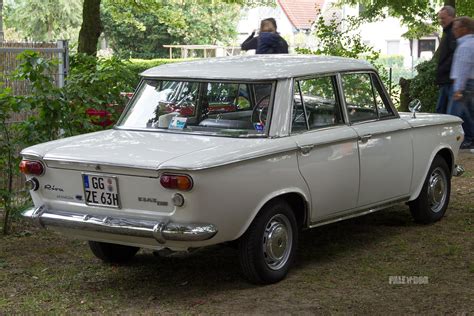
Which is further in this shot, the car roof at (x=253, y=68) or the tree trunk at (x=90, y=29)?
the tree trunk at (x=90, y=29)

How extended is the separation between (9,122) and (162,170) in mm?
3806

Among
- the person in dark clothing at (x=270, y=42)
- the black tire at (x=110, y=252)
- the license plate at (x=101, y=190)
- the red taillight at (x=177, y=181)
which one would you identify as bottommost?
the black tire at (x=110, y=252)

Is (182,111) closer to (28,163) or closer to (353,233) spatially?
(28,163)

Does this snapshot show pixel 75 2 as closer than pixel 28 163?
No

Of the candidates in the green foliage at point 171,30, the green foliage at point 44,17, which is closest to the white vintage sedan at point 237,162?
the green foliage at point 44,17

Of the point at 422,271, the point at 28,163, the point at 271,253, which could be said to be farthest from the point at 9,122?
the point at 422,271

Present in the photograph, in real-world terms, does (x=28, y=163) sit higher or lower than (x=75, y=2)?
lower

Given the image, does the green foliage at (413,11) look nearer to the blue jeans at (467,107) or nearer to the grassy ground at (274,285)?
the blue jeans at (467,107)

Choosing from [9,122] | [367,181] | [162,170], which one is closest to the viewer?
[162,170]

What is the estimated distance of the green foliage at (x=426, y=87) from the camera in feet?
53.9

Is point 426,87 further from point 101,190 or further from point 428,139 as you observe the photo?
point 101,190

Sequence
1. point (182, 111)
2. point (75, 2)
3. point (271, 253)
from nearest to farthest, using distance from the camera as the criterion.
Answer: point (271, 253), point (182, 111), point (75, 2)

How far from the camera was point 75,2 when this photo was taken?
173 ft

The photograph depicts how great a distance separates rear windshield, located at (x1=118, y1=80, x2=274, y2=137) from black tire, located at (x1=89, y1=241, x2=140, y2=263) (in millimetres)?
1016
